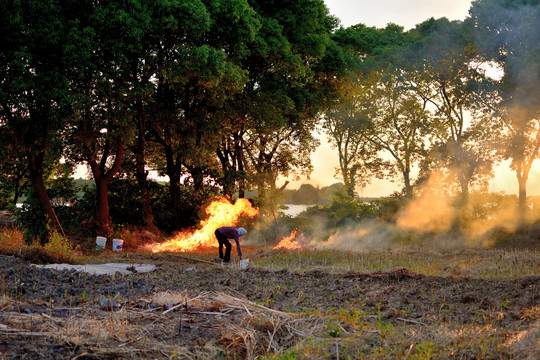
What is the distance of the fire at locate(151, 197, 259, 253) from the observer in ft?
66.0

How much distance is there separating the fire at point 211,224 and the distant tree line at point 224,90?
3.43 ft

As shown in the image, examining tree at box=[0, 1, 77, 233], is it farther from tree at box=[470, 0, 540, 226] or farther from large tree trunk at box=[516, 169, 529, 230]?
large tree trunk at box=[516, 169, 529, 230]

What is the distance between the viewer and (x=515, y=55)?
61.3 ft

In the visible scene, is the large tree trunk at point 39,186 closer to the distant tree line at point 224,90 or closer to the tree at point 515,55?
the distant tree line at point 224,90

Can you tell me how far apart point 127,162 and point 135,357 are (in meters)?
19.1

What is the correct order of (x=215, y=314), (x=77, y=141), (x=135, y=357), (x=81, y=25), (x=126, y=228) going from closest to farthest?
(x=135, y=357), (x=215, y=314), (x=81, y=25), (x=77, y=141), (x=126, y=228)

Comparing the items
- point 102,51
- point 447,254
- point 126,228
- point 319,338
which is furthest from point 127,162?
point 319,338

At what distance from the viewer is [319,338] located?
5535mm

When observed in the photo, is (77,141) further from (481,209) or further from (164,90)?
(481,209)

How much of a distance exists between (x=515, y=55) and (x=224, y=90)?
11389 mm

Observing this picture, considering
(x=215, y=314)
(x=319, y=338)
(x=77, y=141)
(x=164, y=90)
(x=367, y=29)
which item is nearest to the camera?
(x=319, y=338)

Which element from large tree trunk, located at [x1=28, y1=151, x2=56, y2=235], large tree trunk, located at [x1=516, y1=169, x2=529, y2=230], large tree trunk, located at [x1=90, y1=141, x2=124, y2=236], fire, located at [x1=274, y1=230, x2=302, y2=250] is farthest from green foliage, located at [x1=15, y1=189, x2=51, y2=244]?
large tree trunk, located at [x1=516, y1=169, x2=529, y2=230]

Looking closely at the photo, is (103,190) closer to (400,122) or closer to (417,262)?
(417,262)

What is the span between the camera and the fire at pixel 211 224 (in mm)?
20125
